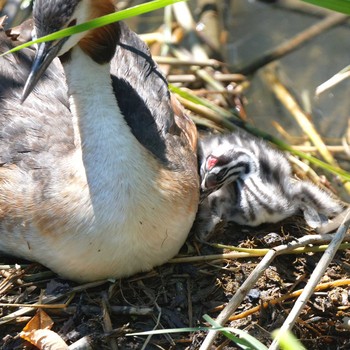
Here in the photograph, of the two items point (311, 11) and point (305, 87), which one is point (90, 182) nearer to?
point (305, 87)

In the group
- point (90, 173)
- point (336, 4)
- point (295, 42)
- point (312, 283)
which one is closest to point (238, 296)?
point (312, 283)

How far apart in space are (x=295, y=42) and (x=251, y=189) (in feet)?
6.84

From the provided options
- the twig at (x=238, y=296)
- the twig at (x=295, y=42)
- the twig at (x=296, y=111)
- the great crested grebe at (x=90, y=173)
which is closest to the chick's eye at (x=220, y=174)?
the great crested grebe at (x=90, y=173)

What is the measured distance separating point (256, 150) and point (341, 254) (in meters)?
0.77

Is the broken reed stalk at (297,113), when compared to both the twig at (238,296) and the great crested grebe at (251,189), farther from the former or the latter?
the twig at (238,296)

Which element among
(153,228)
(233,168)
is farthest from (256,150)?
(153,228)

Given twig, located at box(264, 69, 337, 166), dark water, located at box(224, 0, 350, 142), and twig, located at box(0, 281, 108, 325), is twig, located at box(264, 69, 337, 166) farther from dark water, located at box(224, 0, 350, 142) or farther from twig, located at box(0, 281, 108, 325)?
twig, located at box(0, 281, 108, 325)

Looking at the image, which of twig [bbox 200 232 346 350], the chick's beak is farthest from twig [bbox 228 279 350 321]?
the chick's beak

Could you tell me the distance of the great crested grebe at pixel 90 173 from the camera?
12.8ft

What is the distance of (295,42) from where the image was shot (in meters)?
6.42

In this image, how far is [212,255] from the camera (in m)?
4.45

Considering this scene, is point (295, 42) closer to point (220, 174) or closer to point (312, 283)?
point (220, 174)

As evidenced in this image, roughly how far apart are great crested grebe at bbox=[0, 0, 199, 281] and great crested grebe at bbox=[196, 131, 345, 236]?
1.11 feet

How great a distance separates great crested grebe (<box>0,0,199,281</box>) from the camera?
389 cm
